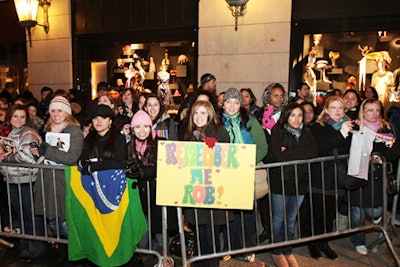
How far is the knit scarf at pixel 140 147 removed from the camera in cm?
383

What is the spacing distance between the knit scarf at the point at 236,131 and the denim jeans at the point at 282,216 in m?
0.80

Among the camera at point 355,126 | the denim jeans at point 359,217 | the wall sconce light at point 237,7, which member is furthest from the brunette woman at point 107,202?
the wall sconce light at point 237,7

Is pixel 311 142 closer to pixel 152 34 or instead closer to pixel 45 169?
pixel 45 169

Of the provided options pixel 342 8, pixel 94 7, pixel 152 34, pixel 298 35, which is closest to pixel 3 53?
pixel 94 7

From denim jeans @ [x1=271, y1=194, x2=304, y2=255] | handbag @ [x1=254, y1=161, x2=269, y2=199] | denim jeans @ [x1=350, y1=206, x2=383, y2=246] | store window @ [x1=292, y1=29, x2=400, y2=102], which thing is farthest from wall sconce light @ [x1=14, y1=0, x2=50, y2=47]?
denim jeans @ [x1=350, y1=206, x2=383, y2=246]

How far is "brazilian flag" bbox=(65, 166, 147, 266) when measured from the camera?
3703 millimetres

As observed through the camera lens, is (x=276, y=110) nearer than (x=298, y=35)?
Yes

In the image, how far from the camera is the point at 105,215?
147 inches

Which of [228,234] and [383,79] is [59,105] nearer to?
[228,234]

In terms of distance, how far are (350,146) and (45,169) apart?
3736 mm

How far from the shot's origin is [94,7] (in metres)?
9.23

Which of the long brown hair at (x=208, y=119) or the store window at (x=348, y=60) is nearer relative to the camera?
the long brown hair at (x=208, y=119)

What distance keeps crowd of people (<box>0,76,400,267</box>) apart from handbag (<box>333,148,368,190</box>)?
9 centimetres

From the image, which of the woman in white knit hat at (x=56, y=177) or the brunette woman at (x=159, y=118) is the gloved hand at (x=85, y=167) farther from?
the brunette woman at (x=159, y=118)
